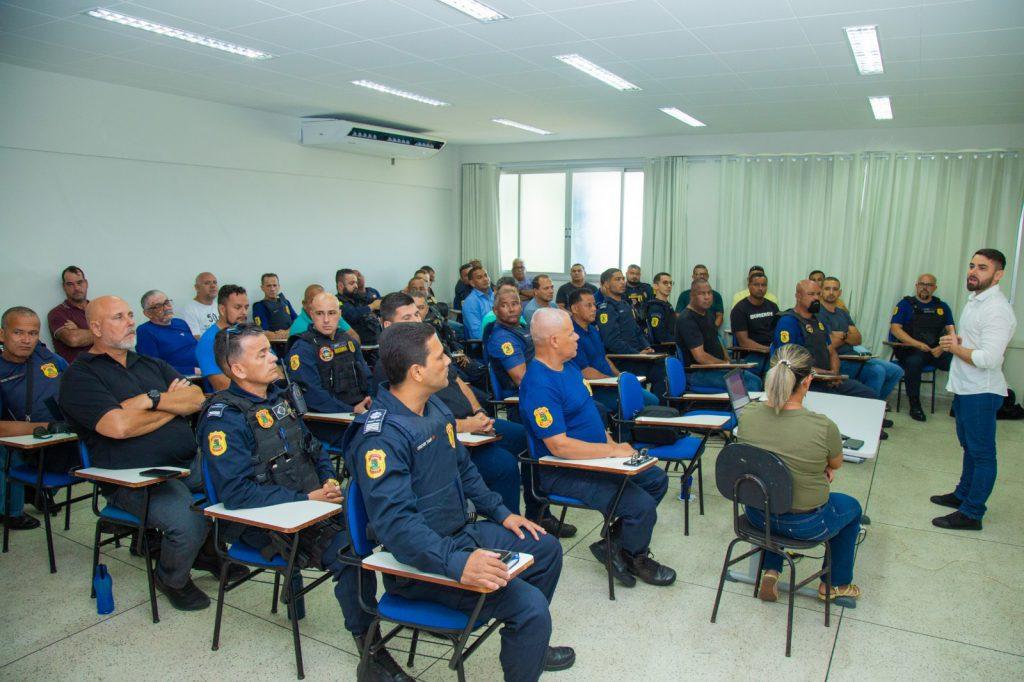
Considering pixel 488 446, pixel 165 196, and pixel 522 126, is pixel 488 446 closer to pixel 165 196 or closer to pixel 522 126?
pixel 165 196

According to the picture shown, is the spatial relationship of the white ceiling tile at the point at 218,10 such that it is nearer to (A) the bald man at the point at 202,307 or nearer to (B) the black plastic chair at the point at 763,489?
(A) the bald man at the point at 202,307

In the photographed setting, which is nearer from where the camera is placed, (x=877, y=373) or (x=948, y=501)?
(x=948, y=501)

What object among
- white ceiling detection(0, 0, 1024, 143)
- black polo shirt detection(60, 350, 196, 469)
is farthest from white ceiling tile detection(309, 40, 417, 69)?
black polo shirt detection(60, 350, 196, 469)

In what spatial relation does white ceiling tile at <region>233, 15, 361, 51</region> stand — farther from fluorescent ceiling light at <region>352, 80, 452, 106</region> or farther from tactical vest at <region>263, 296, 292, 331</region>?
tactical vest at <region>263, 296, 292, 331</region>

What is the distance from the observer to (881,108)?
704 cm

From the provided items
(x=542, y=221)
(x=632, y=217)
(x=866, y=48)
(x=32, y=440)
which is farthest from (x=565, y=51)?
(x=542, y=221)

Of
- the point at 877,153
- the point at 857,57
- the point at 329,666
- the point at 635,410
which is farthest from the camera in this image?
the point at 877,153

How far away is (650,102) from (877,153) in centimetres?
333

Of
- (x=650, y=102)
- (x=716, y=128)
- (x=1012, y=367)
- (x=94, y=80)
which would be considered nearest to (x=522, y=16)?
(x=650, y=102)

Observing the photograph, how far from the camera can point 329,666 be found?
2.74m

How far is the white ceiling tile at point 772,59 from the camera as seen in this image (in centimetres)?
495

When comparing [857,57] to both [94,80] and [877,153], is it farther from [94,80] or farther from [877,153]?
[94,80]

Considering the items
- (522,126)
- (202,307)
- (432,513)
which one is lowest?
(432,513)

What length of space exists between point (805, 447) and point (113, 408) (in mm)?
3085
